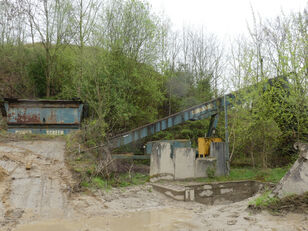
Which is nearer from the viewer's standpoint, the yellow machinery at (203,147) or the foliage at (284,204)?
the foliage at (284,204)

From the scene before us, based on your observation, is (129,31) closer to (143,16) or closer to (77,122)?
(143,16)

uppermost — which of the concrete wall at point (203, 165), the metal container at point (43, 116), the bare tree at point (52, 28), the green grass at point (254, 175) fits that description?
the bare tree at point (52, 28)

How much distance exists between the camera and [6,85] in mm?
19078

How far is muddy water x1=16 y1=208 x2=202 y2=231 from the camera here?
512 centimetres

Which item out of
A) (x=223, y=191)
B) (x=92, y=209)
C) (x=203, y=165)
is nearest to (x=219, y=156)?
(x=203, y=165)

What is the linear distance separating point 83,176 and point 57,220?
252cm

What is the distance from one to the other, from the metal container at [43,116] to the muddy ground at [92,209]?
466 centimetres

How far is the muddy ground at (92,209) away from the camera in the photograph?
511cm

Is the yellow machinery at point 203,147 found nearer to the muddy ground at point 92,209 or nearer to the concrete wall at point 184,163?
the concrete wall at point 184,163

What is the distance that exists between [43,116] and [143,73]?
5710 mm

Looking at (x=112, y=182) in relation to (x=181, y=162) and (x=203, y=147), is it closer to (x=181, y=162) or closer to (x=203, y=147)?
(x=181, y=162)

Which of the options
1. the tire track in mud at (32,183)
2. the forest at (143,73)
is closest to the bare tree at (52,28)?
the forest at (143,73)

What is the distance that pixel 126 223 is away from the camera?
5516 millimetres

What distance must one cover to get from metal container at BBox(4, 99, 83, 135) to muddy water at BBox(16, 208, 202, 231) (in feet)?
28.8
